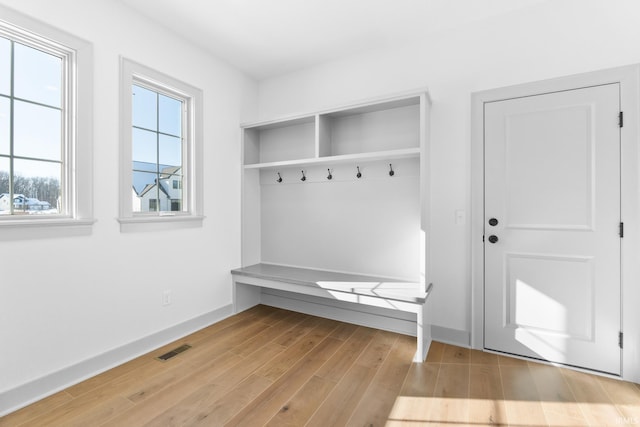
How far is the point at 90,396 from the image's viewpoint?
1.92 meters

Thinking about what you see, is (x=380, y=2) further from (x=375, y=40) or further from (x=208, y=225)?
(x=208, y=225)

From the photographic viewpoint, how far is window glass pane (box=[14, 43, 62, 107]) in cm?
192

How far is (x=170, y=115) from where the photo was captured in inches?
111

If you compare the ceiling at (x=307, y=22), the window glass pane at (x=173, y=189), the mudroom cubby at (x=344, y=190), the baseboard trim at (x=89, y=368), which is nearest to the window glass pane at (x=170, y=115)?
the window glass pane at (x=173, y=189)

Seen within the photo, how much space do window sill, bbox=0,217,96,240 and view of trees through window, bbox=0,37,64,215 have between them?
0.40ft

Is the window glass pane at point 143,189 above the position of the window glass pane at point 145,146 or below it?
below

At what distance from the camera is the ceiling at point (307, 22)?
237 cm

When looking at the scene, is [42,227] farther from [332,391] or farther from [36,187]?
[332,391]

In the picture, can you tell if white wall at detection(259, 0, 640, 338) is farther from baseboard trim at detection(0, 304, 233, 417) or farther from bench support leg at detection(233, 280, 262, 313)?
baseboard trim at detection(0, 304, 233, 417)

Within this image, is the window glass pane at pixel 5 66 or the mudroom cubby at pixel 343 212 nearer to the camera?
the window glass pane at pixel 5 66

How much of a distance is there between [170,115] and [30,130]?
1048 mm

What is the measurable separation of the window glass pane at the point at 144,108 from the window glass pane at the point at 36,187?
27.9 inches

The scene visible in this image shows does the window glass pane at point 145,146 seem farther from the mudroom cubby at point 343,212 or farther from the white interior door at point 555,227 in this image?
the white interior door at point 555,227

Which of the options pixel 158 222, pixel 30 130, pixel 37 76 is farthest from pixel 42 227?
pixel 37 76
